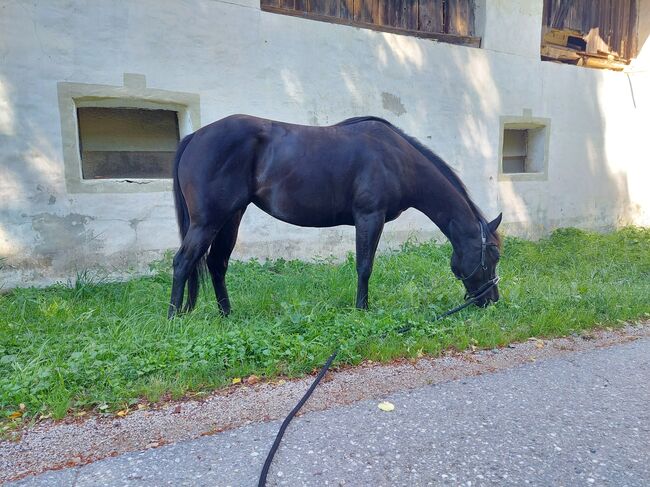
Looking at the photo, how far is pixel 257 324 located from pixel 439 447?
1.84m

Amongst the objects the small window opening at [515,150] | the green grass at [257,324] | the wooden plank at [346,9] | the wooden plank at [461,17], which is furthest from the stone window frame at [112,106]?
the small window opening at [515,150]

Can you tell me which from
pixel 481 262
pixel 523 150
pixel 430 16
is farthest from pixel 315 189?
pixel 523 150

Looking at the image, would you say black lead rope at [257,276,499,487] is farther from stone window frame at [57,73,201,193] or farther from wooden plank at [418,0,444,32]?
wooden plank at [418,0,444,32]

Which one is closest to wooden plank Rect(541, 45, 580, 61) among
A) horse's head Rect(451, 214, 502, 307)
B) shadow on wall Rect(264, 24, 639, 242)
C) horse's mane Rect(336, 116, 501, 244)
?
shadow on wall Rect(264, 24, 639, 242)

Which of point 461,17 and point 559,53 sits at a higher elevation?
point 461,17

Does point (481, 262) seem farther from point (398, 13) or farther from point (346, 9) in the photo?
point (398, 13)

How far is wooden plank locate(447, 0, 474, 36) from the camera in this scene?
7867 millimetres

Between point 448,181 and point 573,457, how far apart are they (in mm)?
2706

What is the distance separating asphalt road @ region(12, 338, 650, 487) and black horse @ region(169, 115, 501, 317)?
1.54m

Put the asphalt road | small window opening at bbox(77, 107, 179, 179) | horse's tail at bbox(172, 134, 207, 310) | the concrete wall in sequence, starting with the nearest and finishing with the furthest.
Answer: the asphalt road < horse's tail at bbox(172, 134, 207, 310) < the concrete wall < small window opening at bbox(77, 107, 179, 179)

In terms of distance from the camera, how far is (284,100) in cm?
626

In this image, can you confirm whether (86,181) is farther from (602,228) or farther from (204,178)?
(602,228)

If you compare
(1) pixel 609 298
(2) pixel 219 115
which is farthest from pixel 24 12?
(1) pixel 609 298

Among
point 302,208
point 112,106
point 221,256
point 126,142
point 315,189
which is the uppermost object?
point 112,106
